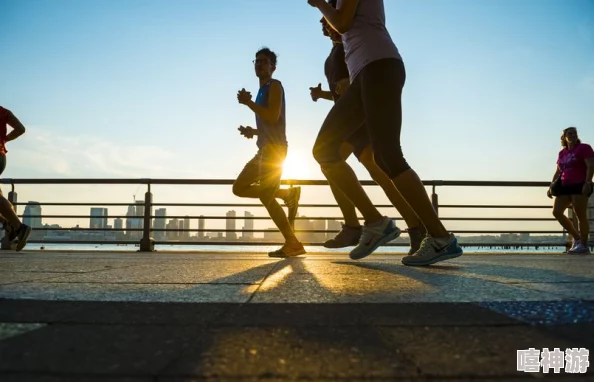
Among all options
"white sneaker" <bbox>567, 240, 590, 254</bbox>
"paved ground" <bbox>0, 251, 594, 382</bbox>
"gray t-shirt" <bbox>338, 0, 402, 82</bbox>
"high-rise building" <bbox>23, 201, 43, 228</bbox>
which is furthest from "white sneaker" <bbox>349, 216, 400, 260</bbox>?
"high-rise building" <bbox>23, 201, 43, 228</bbox>

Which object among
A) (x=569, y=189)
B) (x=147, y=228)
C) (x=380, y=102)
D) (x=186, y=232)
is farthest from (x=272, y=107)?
(x=569, y=189)

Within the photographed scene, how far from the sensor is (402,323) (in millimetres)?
1120

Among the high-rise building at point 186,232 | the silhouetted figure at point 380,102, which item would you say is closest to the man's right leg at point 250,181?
the silhouetted figure at point 380,102

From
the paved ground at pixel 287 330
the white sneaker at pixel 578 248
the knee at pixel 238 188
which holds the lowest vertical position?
the white sneaker at pixel 578 248

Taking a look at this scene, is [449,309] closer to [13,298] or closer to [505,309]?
[505,309]

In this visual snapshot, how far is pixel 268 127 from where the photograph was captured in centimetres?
418

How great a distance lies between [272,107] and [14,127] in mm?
2838

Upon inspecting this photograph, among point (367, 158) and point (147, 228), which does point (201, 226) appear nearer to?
point (147, 228)

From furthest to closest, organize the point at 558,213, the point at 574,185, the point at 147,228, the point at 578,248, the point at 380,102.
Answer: the point at 147,228 < the point at 558,213 < the point at 574,185 < the point at 578,248 < the point at 380,102

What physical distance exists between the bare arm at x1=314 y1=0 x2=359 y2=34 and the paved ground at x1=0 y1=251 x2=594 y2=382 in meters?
1.61

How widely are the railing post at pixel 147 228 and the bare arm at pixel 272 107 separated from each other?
A: 322 centimetres

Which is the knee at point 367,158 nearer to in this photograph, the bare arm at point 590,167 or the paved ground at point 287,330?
the paved ground at point 287,330

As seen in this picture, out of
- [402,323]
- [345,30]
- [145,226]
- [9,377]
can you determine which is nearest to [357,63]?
[345,30]

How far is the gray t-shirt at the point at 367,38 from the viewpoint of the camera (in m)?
2.64
